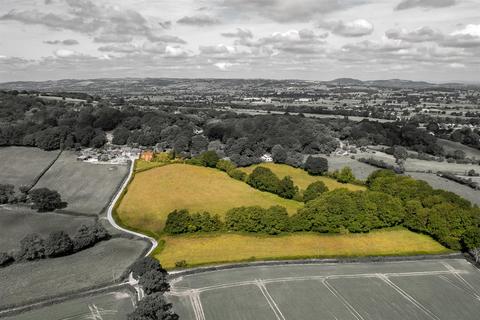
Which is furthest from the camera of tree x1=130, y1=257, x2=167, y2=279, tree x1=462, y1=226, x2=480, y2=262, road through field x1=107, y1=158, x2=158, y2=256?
road through field x1=107, y1=158, x2=158, y2=256

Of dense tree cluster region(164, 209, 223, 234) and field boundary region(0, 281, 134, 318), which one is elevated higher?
dense tree cluster region(164, 209, 223, 234)

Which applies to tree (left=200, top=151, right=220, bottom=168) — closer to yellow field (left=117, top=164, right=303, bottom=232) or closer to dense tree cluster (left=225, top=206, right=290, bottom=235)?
yellow field (left=117, top=164, right=303, bottom=232)

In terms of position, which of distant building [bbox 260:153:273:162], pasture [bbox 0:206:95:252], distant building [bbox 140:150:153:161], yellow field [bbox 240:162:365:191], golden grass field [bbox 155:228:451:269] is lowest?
pasture [bbox 0:206:95:252]

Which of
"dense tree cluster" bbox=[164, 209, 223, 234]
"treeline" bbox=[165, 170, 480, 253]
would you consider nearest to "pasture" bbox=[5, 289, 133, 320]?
"dense tree cluster" bbox=[164, 209, 223, 234]

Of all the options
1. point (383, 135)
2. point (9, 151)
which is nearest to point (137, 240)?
point (9, 151)

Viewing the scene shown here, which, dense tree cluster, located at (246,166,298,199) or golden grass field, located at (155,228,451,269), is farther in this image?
dense tree cluster, located at (246,166,298,199)

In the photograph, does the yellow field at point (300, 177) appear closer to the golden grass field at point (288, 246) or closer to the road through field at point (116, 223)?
the golden grass field at point (288, 246)

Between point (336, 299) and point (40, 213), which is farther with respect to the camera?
point (40, 213)

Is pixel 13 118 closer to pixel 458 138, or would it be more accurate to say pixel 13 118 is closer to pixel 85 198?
pixel 85 198

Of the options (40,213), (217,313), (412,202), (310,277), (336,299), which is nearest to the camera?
(217,313)
